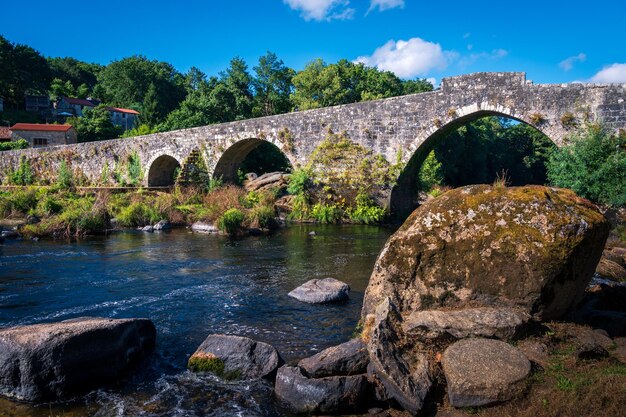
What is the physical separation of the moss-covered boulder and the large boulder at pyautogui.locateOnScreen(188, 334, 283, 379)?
143cm

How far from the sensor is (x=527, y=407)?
12.8ft

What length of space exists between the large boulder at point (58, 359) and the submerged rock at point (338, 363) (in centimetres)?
232

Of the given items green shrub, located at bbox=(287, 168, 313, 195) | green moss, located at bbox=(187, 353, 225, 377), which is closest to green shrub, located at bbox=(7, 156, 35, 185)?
green shrub, located at bbox=(287, 168, 313, 195)

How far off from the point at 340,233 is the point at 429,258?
1166 centimetres

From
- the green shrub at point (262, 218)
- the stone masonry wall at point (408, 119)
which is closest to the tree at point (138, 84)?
the stone masonry wall at point (408, 119)

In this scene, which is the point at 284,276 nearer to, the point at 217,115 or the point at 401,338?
the point at 401,338

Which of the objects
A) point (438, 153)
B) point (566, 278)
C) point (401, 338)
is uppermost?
point (438, 153)

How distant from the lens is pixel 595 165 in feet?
43.9

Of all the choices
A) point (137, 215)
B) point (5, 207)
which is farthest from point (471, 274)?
point (5, 207)

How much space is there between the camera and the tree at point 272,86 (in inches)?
1535

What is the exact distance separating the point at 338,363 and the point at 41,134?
47549 millimetres

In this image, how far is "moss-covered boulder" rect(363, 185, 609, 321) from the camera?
16.3 ft

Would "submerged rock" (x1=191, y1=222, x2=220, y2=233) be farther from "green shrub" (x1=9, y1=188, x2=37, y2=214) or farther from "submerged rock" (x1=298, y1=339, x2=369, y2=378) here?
"submerged rock" (x1=298, y1=339, x2=369, y2=378)

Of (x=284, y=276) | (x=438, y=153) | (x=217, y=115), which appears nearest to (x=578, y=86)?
(x=284, y=276)
